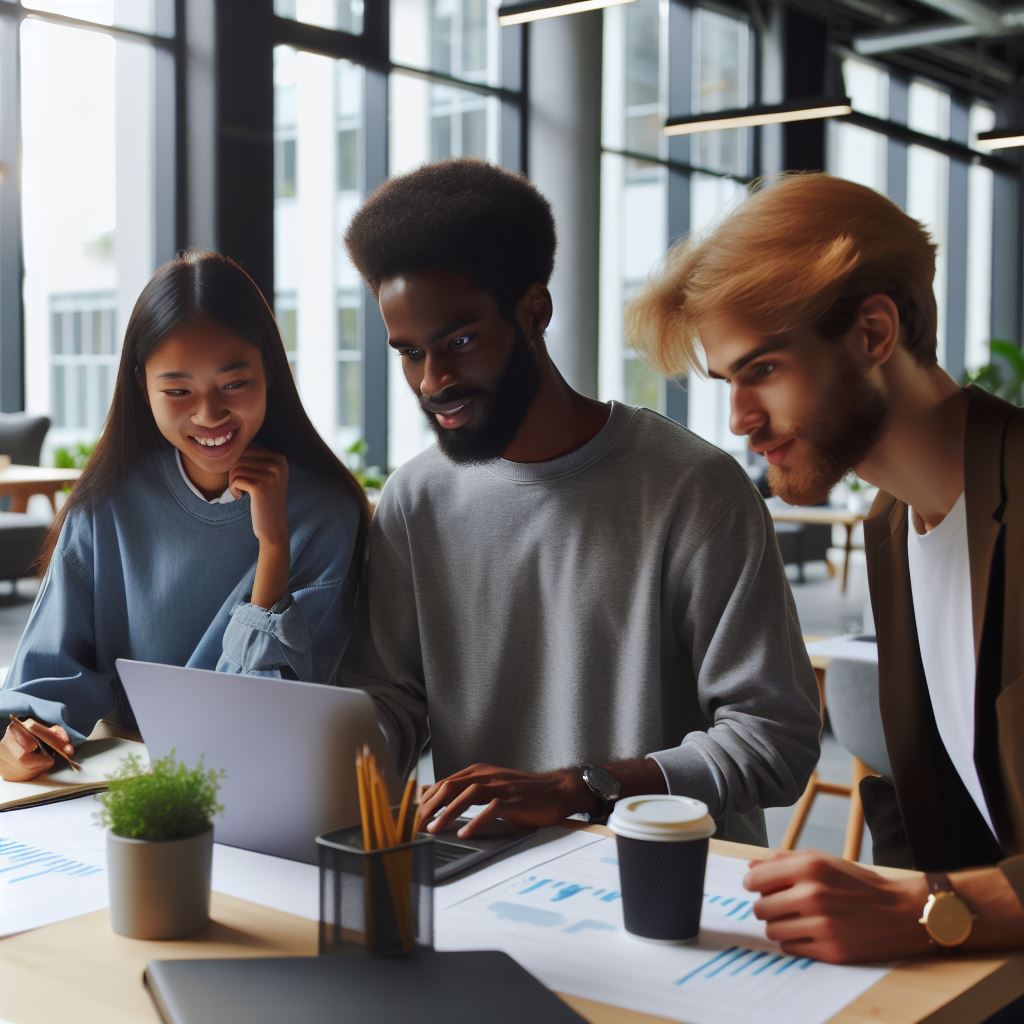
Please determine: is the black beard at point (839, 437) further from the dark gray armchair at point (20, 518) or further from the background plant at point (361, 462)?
the dark gray armchair at point (20, 518)

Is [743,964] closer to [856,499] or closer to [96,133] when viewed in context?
[96,133]

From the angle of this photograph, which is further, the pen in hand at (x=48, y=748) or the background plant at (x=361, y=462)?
the background plant at (x=361, y=462)

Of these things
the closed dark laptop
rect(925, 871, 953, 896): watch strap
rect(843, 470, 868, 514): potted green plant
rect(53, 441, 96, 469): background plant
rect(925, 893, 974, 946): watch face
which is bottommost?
rect(843, 470, 868, 514): potted green plant

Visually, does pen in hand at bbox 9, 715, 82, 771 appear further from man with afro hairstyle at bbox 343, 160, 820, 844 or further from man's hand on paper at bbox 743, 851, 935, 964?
man's hand on paper at bbox 743, 851, 935, 964

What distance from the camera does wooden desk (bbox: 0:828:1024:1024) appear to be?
1.01 metres

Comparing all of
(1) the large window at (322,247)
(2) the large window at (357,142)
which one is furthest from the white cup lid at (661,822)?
(1) the large window at (322,247)

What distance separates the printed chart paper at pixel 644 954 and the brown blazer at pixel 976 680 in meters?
0.31

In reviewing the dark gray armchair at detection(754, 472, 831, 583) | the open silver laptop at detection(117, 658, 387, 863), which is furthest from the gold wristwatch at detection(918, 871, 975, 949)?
the dark gray armchair at detection(754, 472, 831, 583)

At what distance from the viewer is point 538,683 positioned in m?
1.75

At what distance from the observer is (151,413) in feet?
6.41

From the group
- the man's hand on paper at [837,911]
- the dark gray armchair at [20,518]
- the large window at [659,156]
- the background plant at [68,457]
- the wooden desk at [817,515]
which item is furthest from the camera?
the large window at [659,156]

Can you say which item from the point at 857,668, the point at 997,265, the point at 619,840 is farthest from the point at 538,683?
the point at 997,265

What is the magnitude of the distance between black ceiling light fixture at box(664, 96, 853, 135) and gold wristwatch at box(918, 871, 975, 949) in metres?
6.44

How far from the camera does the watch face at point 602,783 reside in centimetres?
146
